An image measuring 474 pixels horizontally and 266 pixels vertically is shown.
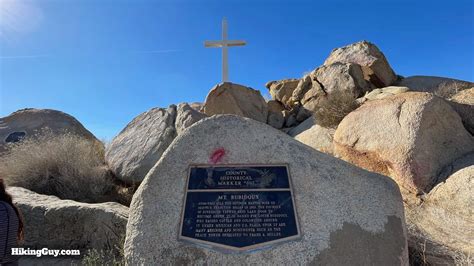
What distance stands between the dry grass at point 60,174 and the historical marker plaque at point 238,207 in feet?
13.9

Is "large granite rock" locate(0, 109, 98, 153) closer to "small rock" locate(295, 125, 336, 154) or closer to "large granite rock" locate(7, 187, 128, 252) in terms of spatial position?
"large granite rock" locate(7, 187, 128, 252)

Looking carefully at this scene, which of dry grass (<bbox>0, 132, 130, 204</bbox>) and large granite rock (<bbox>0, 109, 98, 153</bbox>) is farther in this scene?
large granite rock (<bbox>0, 109, 98, 153</bbox>)

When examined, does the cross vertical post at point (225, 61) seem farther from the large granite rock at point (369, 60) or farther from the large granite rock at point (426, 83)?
the large granite rock at point (426, 83)

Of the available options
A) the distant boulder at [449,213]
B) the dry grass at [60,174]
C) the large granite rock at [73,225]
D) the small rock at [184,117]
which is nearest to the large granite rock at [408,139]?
the distant boulder at [449,213]

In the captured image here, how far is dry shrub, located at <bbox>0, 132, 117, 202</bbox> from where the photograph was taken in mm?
7154

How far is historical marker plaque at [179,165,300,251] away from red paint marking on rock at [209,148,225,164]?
0.07 m

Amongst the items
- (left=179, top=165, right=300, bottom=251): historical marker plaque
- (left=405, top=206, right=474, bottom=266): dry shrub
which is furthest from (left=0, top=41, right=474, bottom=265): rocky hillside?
(left=179, top=165, right=300, bottom=251): historical marker plaque

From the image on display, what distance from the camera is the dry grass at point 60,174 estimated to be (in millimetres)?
7156

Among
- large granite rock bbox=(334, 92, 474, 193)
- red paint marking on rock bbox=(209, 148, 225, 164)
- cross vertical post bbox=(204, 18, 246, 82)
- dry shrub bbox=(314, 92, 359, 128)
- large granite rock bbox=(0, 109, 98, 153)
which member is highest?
cross vertical post bbox=(204, 18, 246, 82)

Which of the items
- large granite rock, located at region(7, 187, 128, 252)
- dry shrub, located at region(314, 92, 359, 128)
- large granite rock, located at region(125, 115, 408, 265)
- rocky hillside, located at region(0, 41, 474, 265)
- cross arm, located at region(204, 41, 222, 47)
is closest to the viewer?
large granite rock, located at region(125, 115, 408, 265)

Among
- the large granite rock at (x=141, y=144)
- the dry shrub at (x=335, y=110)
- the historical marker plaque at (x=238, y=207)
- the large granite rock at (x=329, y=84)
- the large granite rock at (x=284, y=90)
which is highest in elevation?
the large granite rock at (x=284, y=90)

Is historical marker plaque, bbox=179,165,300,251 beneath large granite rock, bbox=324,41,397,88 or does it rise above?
beneath

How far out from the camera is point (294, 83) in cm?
1482

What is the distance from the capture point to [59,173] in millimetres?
7500
